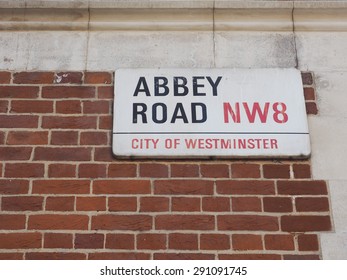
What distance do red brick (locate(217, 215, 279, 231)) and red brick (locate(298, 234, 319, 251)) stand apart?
0.41ft

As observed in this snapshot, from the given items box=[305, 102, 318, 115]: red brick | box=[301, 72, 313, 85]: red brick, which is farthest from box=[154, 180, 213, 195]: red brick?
box=[301, 72, 313, 85]: red brick

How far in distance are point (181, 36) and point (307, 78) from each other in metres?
0.74

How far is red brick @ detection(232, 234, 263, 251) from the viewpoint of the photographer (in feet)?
9.00

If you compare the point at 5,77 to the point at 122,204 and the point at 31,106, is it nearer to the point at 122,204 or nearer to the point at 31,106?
the point at 31,106

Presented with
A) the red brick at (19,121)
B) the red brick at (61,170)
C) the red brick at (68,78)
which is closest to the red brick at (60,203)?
the red brick at (61,170)

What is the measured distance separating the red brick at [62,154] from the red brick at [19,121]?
0.15 m

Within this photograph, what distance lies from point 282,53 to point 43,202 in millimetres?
1509

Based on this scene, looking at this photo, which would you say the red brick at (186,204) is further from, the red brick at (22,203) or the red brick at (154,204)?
the red brick at (22,203)

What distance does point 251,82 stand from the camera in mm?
3156

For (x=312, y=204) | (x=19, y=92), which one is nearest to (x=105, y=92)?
(x=19, y=92)

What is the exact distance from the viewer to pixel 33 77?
10.4 feet

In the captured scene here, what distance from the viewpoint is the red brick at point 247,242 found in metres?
2.74

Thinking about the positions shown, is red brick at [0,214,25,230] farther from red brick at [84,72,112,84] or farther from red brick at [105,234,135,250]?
red brick at [84,72,112,84]

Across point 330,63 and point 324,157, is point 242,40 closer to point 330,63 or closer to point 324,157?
point 330,63
